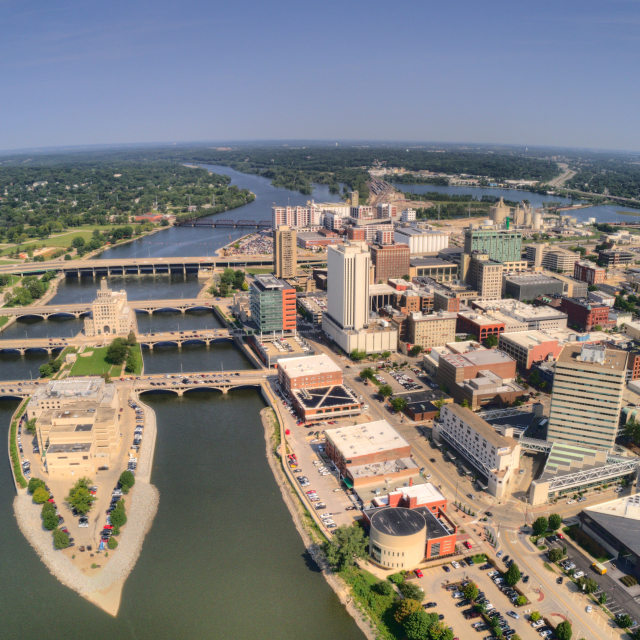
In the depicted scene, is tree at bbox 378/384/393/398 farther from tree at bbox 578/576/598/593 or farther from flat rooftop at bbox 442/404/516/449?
tree at bbox 578/576/598/593

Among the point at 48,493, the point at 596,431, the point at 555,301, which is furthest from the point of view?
the point at 555,301

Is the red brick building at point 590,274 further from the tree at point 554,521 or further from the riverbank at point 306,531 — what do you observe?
the tree at point 554,521

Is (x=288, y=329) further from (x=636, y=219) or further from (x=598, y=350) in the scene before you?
(x=636, y=219)

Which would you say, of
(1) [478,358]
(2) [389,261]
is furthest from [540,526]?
(2) [389,261]

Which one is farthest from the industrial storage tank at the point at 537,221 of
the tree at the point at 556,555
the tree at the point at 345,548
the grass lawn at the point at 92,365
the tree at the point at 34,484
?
Result: the tree at the point at 34,484

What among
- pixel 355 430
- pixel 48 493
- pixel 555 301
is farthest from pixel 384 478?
pixel 555 301

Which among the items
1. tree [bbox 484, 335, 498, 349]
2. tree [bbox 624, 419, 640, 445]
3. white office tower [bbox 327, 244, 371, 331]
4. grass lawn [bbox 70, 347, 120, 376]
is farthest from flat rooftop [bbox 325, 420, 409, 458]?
grass lawn [bbox 70, 347, 120, 376]
